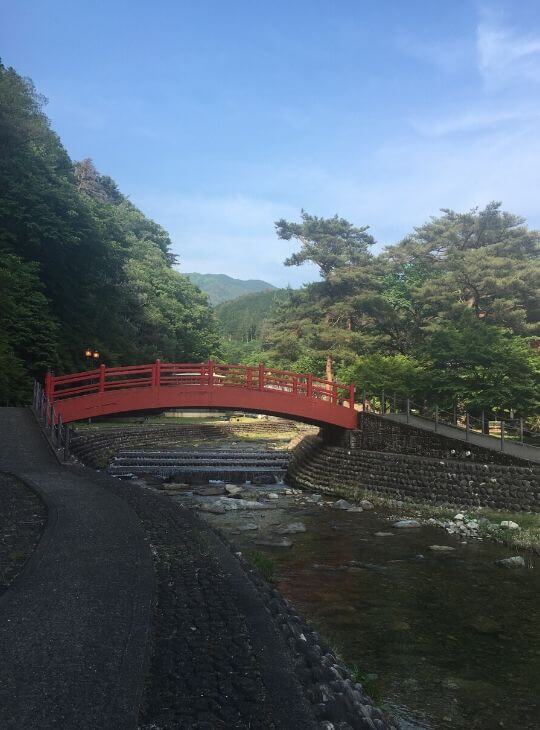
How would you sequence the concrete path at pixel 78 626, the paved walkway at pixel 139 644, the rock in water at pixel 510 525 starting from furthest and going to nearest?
1. the rock in water at pixel 510 525
2. the paved walkway at pixel 139 644
3. the concrete path at pixel 78 626

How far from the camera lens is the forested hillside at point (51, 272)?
26.4 metres

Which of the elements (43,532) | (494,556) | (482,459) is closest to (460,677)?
(494,556)

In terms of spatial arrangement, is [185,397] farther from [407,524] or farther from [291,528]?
[407,524]

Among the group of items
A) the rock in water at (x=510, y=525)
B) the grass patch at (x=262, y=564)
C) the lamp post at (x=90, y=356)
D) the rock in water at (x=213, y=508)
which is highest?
the lamp post at (x=90, y=356)

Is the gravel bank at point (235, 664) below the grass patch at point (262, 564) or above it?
above

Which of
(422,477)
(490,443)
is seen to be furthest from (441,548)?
(490,443)

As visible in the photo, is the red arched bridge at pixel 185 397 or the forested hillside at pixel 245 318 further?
the forested hillside at pixel 245 318

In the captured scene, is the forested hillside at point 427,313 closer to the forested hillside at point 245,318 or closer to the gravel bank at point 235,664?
the gravel bank at point 235,664

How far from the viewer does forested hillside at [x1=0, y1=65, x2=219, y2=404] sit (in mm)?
26375

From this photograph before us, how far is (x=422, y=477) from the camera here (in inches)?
648

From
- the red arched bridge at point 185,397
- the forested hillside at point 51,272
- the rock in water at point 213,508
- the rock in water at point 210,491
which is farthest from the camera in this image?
the forested hillside at point 51,272

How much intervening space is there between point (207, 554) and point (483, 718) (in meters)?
4.14

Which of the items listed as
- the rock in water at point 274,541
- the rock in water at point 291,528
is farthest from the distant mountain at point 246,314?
the rock in water at point 274,541

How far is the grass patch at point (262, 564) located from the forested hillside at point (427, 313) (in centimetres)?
1399
